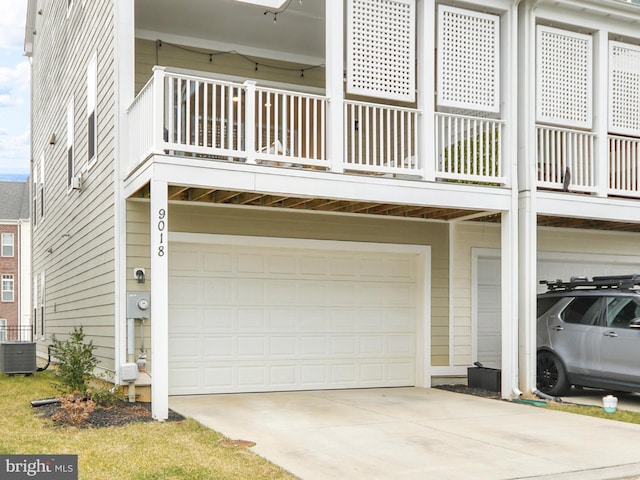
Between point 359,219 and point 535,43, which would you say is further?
point 359,219

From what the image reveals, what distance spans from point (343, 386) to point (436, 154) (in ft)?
13.0

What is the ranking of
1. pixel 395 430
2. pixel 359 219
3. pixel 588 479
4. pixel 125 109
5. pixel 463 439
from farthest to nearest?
pixel 359 219, pixel 125 109, pixel 395 430, pixel 463 439, pixel 588 479

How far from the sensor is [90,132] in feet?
39.1

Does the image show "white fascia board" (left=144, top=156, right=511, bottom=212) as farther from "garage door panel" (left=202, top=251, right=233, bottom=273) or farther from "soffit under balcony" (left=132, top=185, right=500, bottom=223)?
"garage door panel" (left=202, top=251, right=233, bottom=273)

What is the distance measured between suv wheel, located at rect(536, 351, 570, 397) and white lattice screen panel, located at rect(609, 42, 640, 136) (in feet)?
12.1

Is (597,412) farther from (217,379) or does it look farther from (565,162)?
(217,379)

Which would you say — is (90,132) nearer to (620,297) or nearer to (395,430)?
(395,430)

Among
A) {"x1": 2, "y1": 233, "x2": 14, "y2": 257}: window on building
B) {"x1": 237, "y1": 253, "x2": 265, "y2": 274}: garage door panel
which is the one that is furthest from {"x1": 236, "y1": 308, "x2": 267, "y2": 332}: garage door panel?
{"x1": 2, "y1": 233, "x2": 14, "y2": 257}: window on building

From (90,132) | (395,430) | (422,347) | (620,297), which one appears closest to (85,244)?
(90,132)

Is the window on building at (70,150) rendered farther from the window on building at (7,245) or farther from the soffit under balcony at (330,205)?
the window on building at (7,245)

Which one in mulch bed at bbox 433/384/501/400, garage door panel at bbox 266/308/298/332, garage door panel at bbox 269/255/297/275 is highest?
garage door panel at bbox 269/255/297/275

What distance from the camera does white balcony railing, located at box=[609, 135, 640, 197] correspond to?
37.4 ft

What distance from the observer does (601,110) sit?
1107 centimetres

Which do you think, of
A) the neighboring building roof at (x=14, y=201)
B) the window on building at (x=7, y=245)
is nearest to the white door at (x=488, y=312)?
the neighboring building roof at (x=14, y=201)
